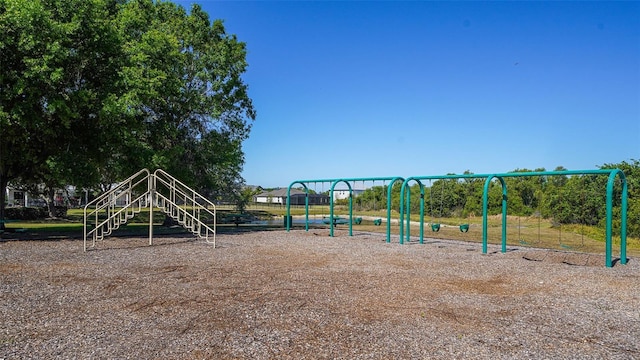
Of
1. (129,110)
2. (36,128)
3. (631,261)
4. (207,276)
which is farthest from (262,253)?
(631,261)

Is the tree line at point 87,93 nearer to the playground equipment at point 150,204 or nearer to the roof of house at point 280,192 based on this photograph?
the playground equipment at point 150,204

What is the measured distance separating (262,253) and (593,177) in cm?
1845

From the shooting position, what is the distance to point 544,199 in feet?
55.7

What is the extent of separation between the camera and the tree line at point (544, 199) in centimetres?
1661

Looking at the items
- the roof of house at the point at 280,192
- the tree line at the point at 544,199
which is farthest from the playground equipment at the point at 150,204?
the roof of house at the point at 280,192

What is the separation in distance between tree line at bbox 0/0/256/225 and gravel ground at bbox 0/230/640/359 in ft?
15.4

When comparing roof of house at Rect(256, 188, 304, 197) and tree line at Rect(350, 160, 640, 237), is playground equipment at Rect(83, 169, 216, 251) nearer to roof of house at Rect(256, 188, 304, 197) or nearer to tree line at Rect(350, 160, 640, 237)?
tree line at Rect(350, 160, 640, 237)

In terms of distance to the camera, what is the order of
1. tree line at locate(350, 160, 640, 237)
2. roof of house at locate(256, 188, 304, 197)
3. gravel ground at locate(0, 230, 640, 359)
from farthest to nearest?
roof of house at locate(256, 188, 304, 197)
tree line at locate(350, 160, 640, 237)
gravel ground at locate(0, 230, 640, 359)

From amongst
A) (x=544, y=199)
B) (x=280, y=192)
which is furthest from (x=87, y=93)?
(x=280, y=192)

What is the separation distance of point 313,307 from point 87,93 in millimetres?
11292

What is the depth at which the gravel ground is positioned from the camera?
14.9 feet

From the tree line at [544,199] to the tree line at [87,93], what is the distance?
29.7ft

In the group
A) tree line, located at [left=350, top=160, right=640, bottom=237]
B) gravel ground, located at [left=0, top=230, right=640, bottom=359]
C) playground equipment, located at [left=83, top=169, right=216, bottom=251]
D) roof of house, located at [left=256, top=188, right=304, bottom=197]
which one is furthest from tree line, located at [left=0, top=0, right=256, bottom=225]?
roof of house, located at [left=256, top=188, right=304, bottom=197]

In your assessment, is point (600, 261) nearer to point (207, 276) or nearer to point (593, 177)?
point (207, 276)
